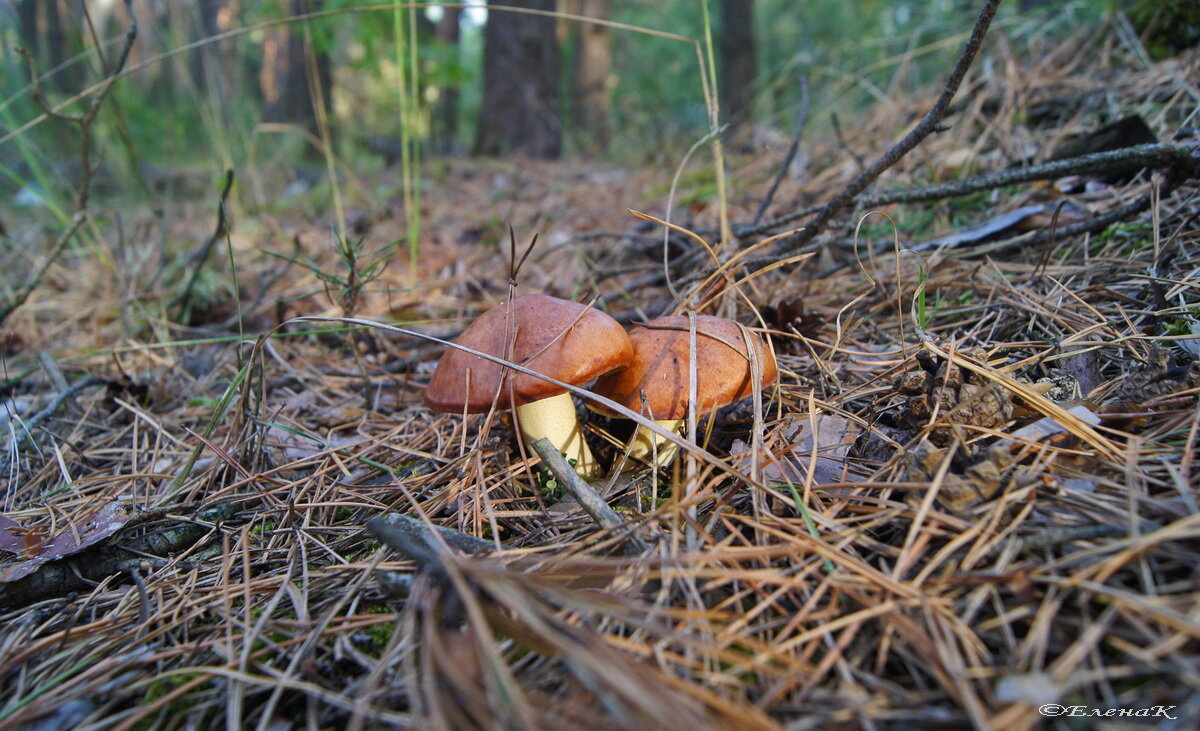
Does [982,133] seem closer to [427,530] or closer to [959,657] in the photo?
[959,657]

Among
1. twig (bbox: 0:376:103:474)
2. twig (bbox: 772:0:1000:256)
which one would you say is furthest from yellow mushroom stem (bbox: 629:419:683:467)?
twig (bbox: 0:376:103:474)

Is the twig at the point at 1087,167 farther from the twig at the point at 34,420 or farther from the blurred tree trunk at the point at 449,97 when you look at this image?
the blurred tree trunk at the point at 449,97

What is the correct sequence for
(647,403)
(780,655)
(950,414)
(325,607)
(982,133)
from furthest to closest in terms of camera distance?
(982,133) → (647,403) → (950,414) → (325,607) → (780,655)

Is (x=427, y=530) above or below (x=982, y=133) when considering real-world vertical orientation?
below

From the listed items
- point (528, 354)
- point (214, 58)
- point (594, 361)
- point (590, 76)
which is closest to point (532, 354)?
point (528, 354)

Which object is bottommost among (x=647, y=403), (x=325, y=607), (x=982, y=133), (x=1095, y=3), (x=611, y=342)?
(x=325, y=607)

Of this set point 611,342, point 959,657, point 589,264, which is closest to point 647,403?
point 611,342
